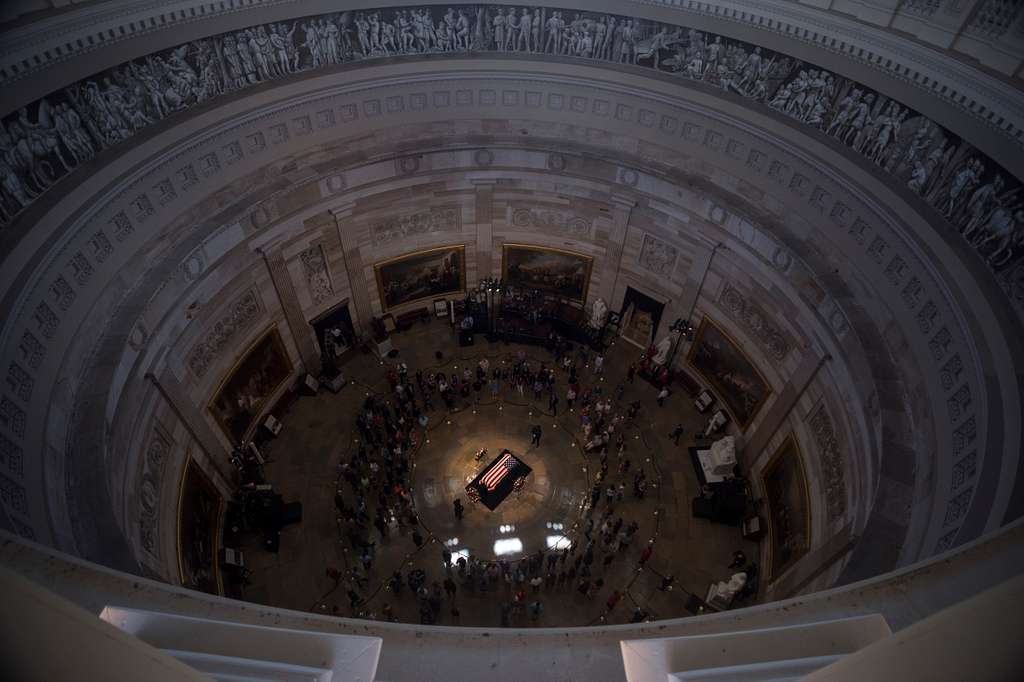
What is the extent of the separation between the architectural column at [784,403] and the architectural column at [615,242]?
21.9ft

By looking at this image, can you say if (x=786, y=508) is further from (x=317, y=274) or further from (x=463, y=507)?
(x=317, y=274)

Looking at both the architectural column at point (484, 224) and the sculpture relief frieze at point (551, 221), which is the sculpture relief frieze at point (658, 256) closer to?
the sculpture relief frieze at point (551, 221)

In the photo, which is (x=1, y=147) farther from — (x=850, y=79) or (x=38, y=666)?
(x=850, y=79)

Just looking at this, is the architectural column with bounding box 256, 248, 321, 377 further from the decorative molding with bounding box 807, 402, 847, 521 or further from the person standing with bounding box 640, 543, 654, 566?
the decorative molding with bounding box 807, 402, 847, 521

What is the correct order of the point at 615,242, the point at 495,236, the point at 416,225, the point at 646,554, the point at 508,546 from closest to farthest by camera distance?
the point at 646,554 → the point at 508,546 → the point at 615,242 → the point at 416,225 → the point at 495,236

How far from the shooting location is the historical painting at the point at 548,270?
2033cm

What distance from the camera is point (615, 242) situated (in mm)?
18922

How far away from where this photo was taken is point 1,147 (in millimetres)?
10688

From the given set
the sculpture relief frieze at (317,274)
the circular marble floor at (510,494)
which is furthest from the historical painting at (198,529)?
the sculpture relief frieze at (317,274)

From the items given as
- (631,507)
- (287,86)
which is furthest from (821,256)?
(287,86)

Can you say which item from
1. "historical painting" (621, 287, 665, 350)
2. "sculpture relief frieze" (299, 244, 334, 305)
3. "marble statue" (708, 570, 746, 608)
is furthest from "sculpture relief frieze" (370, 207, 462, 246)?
"marble statue" (708, 570, 746, 608)

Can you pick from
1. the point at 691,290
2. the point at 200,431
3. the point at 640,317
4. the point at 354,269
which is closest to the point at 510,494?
the point at 640,317

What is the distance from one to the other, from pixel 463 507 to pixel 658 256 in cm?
998

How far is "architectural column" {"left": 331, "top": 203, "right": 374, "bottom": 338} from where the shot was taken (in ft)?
57.1
